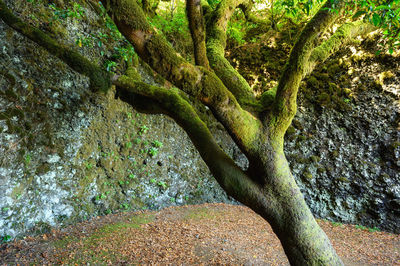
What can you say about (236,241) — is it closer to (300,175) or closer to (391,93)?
(300,175)

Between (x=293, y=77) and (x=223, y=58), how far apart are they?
3.19ft

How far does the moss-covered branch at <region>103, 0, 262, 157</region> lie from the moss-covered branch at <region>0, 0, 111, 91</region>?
42.3 inches

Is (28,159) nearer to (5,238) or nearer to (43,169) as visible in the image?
(43,169)

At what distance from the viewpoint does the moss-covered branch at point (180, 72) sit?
207cm

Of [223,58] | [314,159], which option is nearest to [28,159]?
[223,58]

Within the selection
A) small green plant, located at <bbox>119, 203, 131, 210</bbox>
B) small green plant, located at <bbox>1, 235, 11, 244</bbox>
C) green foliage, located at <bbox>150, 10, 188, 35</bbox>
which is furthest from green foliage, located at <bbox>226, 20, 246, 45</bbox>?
small green plant, located at <bbox>1, 235, 11, 244</bbox>

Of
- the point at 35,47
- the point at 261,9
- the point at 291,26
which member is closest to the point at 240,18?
the point at 261,9

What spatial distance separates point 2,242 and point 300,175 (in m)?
5.84

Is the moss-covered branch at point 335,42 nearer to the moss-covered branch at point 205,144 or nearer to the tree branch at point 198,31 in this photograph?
the tree branch at point 198,31

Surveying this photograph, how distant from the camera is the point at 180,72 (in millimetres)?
2217

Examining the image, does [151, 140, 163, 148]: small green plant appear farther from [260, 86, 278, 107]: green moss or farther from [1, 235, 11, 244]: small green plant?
[260, 86, 278, 107]: green moss

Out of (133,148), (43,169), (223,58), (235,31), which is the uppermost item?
(235,31)

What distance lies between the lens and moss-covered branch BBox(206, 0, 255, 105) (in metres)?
2.76

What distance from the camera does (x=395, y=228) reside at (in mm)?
4641
